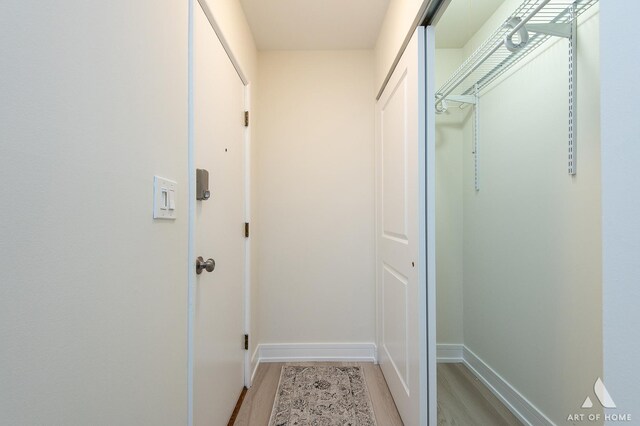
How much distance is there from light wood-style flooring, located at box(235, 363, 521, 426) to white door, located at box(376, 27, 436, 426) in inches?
3.6

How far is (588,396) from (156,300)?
1475mm

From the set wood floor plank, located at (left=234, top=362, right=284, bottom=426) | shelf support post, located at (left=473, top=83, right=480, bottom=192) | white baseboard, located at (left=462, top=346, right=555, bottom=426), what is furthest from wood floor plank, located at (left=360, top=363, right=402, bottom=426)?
shelf support post, located at (left=473, top=83, right=480, bottom=192)

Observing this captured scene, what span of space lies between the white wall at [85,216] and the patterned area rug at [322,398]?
37.4 inches

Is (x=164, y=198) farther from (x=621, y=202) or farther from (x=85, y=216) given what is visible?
(x=621, y=202)

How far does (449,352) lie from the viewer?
191cm

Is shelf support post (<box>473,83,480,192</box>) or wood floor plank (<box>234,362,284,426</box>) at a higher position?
shelf support post (<box>473,83,480,192</box>)

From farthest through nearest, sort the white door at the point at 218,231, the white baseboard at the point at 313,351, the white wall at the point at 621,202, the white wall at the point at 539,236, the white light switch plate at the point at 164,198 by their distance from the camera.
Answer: the white baseboard at the point at 313,351 → the white door at the point at 218,231 → the white wall at the point at 539,236 → the white light switch plate at the point at 164,198 → the white wall at the point at 621,202

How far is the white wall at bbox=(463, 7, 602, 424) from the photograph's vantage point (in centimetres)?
105


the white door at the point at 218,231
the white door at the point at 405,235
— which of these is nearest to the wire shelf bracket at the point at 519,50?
the white door at the point at 405,235

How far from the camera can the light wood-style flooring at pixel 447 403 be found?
5.08ft

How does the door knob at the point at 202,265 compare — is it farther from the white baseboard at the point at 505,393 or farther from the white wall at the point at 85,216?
the white baseboard at the point at 505,393

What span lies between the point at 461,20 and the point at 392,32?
1.27ft
